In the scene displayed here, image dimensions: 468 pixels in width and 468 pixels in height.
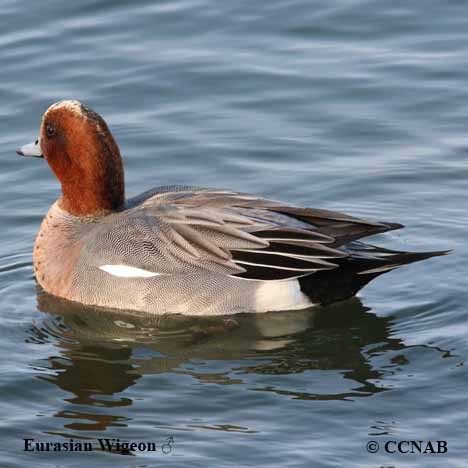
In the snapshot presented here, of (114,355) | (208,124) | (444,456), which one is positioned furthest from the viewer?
(208,124)

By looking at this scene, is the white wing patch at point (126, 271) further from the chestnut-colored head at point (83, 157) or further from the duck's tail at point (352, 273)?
the duck's tail at point (352, 273)

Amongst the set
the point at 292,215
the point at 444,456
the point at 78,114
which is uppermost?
the point at 78,114

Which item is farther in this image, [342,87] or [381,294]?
[342,87]

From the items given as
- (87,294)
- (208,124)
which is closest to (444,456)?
(87,294)

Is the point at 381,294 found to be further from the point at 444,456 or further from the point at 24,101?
the point at 24,101

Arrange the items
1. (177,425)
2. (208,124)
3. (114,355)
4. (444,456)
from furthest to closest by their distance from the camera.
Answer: (208,124) → (114,355) → (177,425) → (444,456)

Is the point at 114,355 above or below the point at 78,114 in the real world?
below

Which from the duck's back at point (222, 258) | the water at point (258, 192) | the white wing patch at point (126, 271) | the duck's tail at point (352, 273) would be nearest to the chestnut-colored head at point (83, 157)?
the duck's back at point (222, 258)

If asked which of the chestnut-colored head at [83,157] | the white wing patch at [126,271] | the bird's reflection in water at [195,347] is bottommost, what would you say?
the bird's reflection in water at [195,347]

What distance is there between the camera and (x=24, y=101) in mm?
11086

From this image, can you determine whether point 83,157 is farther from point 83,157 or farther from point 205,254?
point 205,254

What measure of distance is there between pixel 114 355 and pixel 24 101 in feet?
13.1

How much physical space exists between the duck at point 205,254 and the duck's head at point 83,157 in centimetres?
1

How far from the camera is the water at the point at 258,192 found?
21.8 ft
